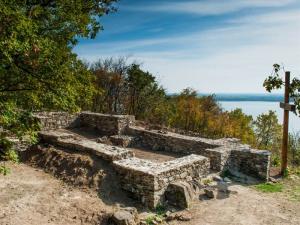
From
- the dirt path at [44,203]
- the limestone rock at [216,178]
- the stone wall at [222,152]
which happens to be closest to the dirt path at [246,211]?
the limestone rock at [216,178]

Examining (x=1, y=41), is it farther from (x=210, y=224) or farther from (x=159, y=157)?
(x=159, y=157)

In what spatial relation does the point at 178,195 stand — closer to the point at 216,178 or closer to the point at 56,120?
the point at 216,178

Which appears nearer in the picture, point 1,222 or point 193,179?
point 1,222

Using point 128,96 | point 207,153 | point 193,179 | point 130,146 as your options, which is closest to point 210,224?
point 193,179

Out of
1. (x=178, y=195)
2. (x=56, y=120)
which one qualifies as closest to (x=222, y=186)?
(x=178, y=195)

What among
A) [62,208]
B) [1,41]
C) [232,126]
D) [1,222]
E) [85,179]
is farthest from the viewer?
[232,126]

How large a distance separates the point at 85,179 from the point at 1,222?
10.7ft

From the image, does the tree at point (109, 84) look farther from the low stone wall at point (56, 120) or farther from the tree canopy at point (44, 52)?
the tree canopy at point (44, 52)

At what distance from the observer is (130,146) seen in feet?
58.2

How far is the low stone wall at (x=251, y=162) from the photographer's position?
14.5 metres

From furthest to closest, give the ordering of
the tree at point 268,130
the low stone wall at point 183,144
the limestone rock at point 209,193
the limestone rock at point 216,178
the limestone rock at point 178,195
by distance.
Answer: the tree at point 268,130 < the low stone wall at point 183,144 < the limestone rock at point 216,178 < the limestone rock at point 209,193 < the limestone rock at point 178,195

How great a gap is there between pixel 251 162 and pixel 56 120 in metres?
11.4

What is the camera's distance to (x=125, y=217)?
29.6 ft

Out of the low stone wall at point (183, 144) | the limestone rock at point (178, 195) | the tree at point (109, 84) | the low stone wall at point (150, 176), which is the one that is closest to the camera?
the low stone wall at point (150, 176)
